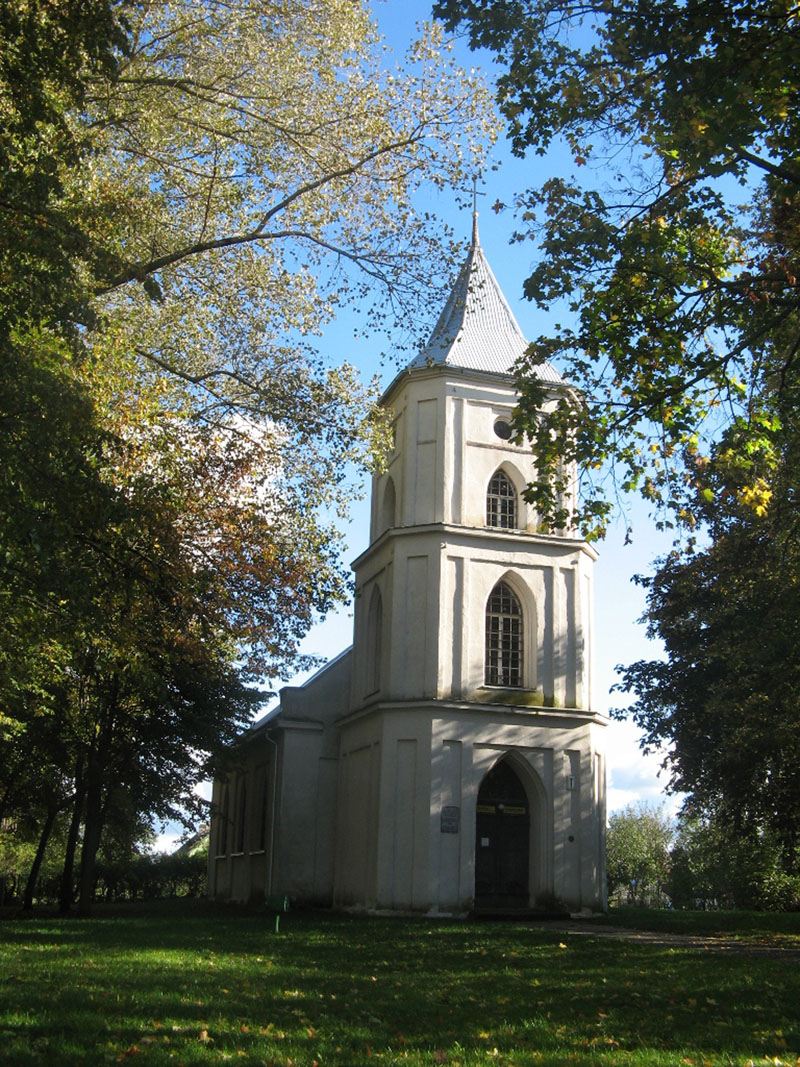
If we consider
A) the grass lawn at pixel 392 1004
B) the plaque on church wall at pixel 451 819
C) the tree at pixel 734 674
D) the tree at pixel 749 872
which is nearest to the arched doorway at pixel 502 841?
the plaque on church wall at pixel 451 819

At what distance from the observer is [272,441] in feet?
55.3

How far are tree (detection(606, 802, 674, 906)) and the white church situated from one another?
29.9m

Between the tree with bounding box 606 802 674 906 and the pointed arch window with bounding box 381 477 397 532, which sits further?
the tree with bounding box 606 802 674 906

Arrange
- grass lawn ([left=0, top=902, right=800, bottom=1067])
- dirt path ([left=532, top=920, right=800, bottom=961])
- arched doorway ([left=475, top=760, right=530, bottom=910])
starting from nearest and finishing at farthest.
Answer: grass lawn ([left=0, top=902, right=800, bottom=1067]) → dirt path ([left=532, top=920, right=800, bottom=961]) → arched doorway ([left=475, top=760, right=530, bottom=910])

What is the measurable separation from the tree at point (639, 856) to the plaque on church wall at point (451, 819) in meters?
31.9

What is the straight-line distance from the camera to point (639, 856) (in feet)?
238

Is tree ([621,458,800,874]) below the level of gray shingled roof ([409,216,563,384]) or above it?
below

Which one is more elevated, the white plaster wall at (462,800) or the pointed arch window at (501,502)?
the pointed arch window at (501,502)

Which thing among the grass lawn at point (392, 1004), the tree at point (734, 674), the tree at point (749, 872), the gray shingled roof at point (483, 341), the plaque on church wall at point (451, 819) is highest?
the gray shingled roof at point (483, 341)

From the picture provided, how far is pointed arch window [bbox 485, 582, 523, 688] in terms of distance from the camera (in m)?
28.7

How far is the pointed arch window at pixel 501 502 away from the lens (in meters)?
29.8

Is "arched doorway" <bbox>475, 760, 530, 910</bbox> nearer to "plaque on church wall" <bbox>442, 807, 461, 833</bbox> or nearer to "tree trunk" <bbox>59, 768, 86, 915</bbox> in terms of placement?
"plaque on church wall" <bbox>442, 807, 461, 833</bbox>

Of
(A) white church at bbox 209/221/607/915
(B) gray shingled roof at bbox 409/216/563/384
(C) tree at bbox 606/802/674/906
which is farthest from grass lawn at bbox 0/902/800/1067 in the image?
(C) tree at bbox 606/802/674/906

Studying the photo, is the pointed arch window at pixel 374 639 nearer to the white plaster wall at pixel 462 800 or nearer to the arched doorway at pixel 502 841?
the white plaster wall at pixel 462 800
